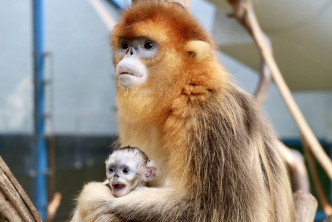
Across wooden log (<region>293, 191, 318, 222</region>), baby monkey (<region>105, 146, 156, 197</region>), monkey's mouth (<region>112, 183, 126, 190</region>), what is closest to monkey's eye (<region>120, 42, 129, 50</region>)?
baby monkey (<region>105, 146, 156, 197</region>)

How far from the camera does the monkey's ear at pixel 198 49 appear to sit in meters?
1.79

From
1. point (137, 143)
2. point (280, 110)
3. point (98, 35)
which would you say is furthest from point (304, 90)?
point (137, 143)

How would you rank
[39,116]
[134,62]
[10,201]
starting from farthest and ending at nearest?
[39,116] < [134,62] < [10,201]

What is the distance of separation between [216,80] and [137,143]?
1.61 ft

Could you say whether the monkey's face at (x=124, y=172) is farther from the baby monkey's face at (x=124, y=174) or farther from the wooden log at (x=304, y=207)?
the wooden log at (x=304, y=207)

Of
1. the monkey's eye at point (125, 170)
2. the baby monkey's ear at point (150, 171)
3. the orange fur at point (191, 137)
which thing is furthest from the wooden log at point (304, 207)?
the monkey's eye at point (125, 170)

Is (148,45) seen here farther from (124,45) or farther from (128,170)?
(128,170)

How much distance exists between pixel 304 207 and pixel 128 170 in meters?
0.89

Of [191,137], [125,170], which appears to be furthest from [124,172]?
[191,137]

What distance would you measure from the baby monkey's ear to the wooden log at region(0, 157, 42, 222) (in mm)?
613

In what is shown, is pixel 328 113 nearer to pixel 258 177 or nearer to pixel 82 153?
pixel 82 153

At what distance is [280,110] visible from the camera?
6.67 meters

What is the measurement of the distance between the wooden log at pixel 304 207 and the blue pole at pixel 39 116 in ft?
10.1

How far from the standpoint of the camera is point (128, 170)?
190cm
